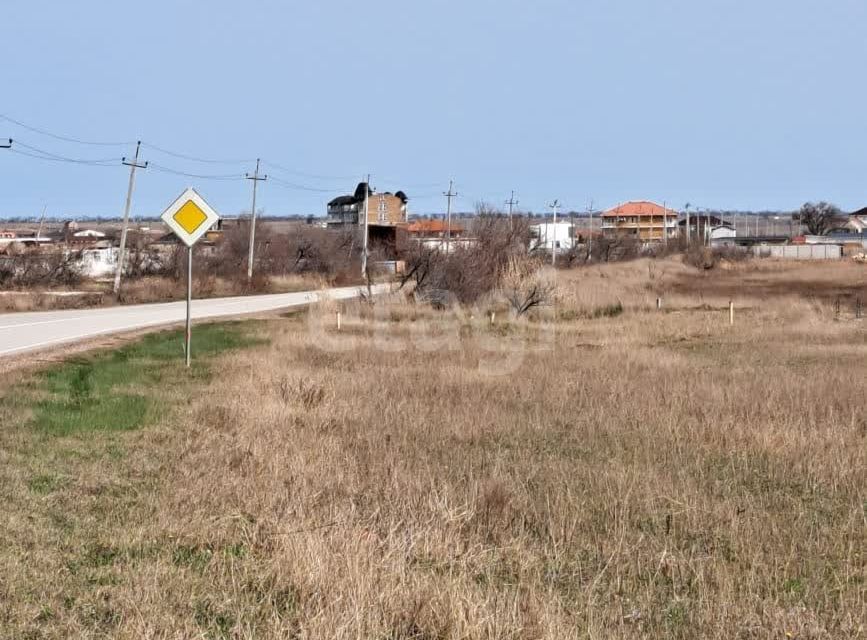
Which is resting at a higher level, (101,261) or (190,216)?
(101,261)

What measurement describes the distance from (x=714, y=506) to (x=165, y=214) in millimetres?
12067

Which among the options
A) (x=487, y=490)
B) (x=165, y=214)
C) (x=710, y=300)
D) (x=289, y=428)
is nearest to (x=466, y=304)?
(x=710, y=300)

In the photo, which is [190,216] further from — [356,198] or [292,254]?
[356,198]

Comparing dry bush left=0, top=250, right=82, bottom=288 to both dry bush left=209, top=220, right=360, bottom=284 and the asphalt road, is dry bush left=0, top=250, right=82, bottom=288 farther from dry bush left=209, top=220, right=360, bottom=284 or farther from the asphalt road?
the asphalt road

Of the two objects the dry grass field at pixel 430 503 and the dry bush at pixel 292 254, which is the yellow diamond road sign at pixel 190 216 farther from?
the dry bush at pixel 292 254

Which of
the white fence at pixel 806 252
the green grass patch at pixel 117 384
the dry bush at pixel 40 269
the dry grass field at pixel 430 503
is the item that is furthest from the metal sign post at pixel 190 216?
the white fence at pixel 806 252

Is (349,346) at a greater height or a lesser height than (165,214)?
lesser

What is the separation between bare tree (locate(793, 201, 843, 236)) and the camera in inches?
6058

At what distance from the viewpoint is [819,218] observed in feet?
505

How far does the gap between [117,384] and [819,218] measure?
509 feet

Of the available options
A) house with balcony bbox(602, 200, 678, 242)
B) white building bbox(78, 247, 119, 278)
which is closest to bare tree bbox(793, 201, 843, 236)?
house with balcony bbox(602, 200, 678, 242)

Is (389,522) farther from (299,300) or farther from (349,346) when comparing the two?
(299,300)

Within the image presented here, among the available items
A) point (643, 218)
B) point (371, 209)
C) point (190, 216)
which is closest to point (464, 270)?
point (190, 216)

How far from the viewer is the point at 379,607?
5.19 metres
